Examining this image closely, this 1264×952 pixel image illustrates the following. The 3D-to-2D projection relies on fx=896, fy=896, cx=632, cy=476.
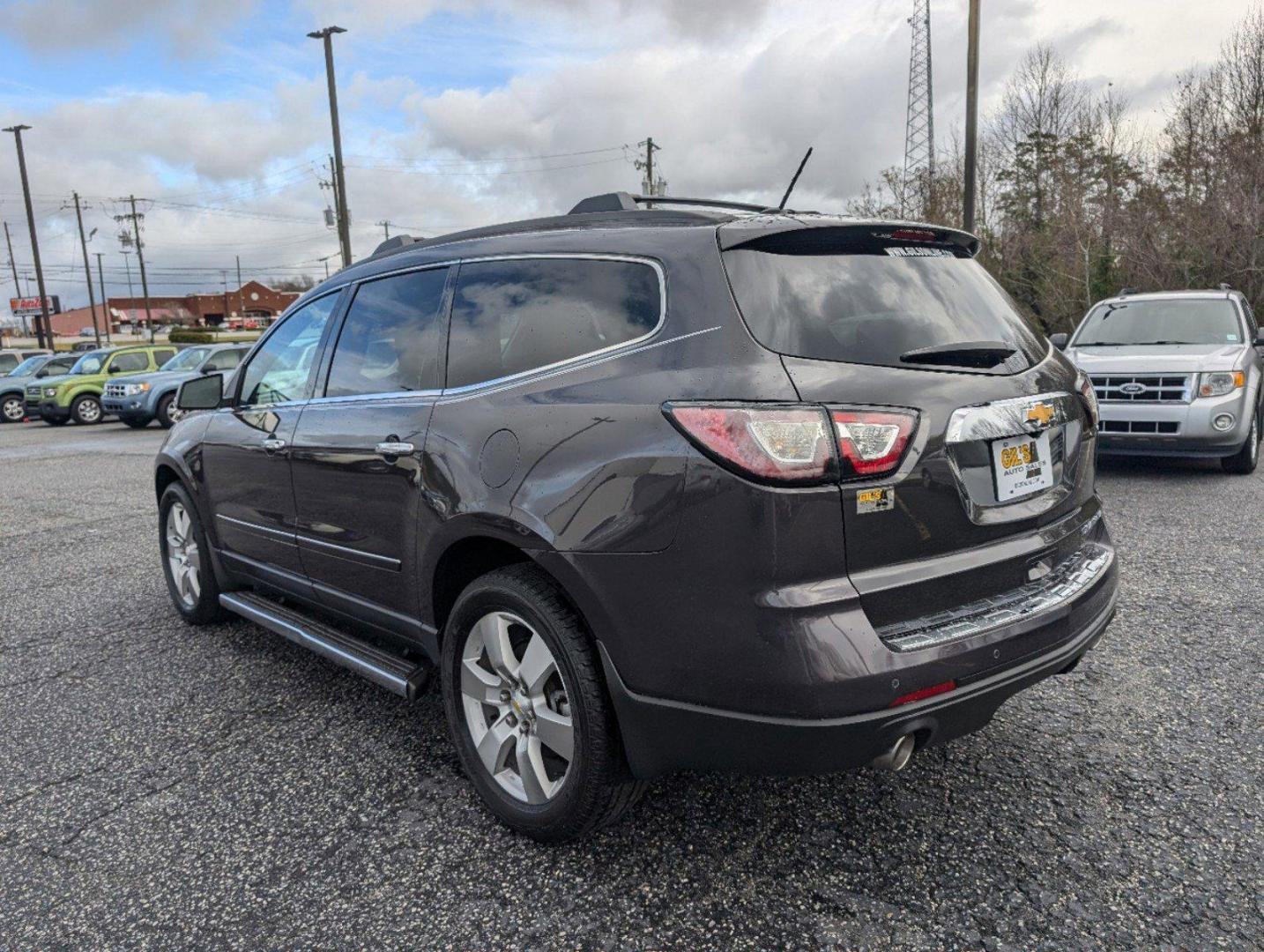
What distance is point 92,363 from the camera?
22312mm

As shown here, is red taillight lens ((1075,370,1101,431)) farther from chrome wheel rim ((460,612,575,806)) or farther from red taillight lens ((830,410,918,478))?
chrome wheel rim ((460,612,575,806))

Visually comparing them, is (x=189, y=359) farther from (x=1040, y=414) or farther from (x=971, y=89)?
(x=1040, y=414)

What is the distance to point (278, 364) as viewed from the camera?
13.4 feet

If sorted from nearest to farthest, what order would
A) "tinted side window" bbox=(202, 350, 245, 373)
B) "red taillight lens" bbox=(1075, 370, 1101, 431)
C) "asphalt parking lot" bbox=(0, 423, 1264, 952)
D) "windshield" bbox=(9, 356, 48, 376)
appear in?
"asphalt parking lot" bbox=(0, 423, 1264, 952)
"red taillight lens" bbox=(1075, 370, 1101, 431)
"tinted side window" bbox=(202, 350, 245, 373)
"windshield" bbox=(9, 356, 48, 376)

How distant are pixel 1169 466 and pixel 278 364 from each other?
8618 millimetres

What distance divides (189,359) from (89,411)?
11.2 feet

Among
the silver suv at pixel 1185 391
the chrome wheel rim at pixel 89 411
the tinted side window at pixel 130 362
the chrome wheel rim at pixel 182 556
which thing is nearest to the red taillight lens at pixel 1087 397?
the chrome wheel rim at pixel 182 556

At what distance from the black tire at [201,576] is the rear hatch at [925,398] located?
11.1 feet

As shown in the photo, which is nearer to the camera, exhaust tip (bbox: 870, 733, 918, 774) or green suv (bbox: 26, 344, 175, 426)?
exhaust tip (bbox: 870, 733, 918, 774)

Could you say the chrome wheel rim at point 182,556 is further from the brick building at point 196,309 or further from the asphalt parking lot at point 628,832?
the brick building at point 196,309

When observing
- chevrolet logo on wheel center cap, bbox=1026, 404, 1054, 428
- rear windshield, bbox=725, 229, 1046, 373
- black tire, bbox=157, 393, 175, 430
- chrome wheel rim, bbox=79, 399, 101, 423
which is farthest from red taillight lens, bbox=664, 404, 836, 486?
chrome wheel rim, bbox=79, 399, 101, 423

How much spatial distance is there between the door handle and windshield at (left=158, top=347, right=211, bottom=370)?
1973 cm

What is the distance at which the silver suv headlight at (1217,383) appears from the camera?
25.3 ft

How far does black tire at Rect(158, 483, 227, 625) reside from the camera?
4.54 metres
